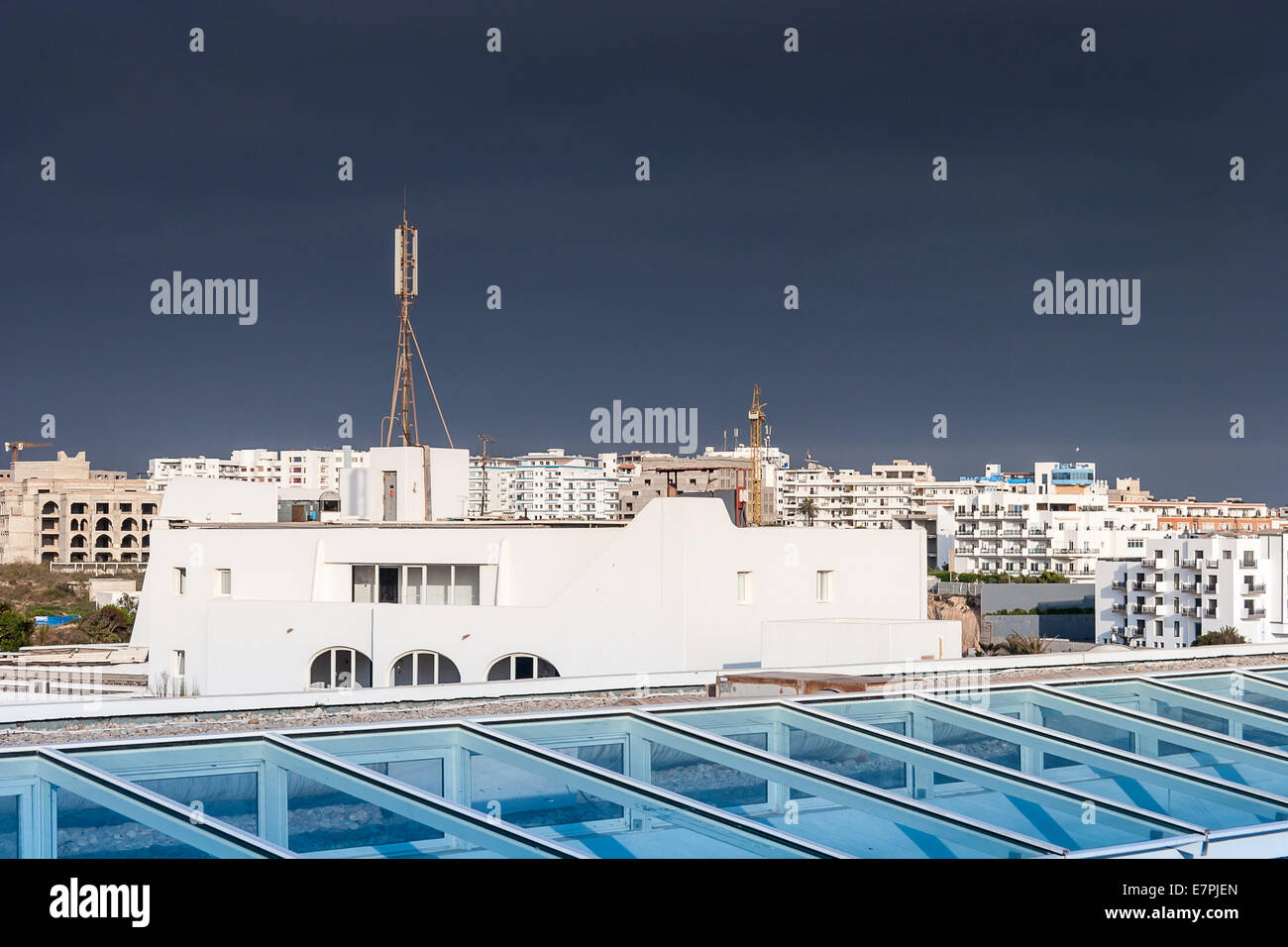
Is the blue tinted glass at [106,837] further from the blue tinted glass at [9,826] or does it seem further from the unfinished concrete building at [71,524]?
the unfinished concrete building at [71,524]

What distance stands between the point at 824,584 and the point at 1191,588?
7014 centimetres

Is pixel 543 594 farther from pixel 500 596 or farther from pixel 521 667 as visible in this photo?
pixel 521 667

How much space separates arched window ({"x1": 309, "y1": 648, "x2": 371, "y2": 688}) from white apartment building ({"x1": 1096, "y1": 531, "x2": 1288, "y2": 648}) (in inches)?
2759

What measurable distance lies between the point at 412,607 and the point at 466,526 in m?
3.49

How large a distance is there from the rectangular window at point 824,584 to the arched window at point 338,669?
929 centimetres

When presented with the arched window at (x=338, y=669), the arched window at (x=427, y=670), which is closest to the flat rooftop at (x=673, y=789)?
the arched window at (x=427, y=670)

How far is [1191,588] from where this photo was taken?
280 ft

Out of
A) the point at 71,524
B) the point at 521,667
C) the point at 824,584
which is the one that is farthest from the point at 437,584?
the point at 71,524

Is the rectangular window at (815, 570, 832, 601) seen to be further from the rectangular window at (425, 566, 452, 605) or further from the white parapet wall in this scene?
the rectangular window at (425, 566, 452, 605)

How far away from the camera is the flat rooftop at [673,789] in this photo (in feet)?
18.4
